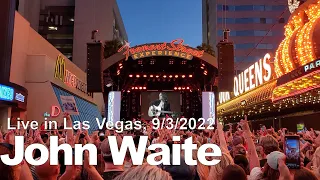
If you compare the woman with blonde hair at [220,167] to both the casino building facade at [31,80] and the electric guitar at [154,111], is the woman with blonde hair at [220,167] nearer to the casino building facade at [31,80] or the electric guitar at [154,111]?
the casino building facade at [31,80]

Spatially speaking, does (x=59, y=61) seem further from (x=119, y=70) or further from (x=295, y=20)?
(x=295, y=20)

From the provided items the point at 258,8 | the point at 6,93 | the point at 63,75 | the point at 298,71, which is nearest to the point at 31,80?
the point at 63,75

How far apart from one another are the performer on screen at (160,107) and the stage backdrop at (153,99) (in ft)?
0.79

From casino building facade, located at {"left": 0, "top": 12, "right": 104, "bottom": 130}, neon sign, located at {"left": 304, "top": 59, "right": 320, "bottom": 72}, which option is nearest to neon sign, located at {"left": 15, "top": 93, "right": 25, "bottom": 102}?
casino building facade, located at {"left": 0, "top": 12, "right": 104, "bottom": 130}

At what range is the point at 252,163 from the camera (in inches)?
154

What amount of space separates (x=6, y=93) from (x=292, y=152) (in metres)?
16.0

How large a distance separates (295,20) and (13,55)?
49.9ft

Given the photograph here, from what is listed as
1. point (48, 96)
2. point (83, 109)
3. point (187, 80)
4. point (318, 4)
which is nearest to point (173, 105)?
point (187, 80)

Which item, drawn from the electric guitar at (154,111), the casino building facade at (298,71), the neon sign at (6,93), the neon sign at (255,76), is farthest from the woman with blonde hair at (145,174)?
the electric guitar at (154,111)

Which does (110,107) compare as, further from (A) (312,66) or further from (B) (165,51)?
(A) (312,66)

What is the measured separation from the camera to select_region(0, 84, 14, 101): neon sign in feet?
52.5

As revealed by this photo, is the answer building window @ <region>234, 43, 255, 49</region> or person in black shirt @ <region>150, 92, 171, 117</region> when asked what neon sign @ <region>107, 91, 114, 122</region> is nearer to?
person in black shirt @ <region>150, 92, 171, 117</region>

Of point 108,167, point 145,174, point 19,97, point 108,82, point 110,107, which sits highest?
point 108,82

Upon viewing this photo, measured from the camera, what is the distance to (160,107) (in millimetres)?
27172
